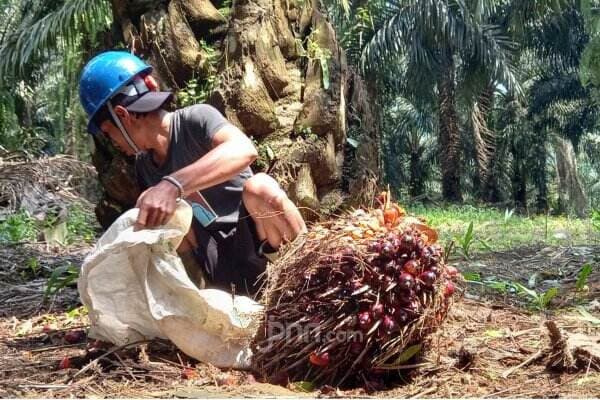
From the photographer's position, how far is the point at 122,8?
4.01m

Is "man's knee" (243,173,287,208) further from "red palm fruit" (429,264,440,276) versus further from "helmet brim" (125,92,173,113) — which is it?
"red palm fruit" (429,264,440,276)

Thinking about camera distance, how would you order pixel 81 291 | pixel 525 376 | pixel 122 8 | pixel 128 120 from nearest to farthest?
pixel 525 376, pixel 81 291, pixel 128 120, pixel 122 8

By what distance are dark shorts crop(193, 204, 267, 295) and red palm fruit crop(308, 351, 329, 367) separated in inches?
26.2

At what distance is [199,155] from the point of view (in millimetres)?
2771

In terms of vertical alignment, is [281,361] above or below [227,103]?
below

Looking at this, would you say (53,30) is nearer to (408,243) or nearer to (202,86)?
(202,86)

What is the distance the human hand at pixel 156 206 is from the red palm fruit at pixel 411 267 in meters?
0.79

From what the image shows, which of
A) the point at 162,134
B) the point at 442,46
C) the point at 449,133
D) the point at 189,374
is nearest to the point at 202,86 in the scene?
the point at 162,134

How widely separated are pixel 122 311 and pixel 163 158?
700mm

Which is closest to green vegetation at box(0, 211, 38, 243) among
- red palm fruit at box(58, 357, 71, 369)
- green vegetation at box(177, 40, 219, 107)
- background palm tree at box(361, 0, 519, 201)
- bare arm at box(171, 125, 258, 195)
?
green vegetation at box(177, 40, 219, 107)

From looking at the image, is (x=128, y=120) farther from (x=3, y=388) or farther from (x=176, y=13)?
(x=176, y=13)

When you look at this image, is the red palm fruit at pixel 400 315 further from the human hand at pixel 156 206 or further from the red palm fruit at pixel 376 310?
the human hand at pixel 156 206

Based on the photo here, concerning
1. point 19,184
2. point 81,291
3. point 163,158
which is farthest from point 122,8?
point 19,184

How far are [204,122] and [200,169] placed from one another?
0.33 meters
